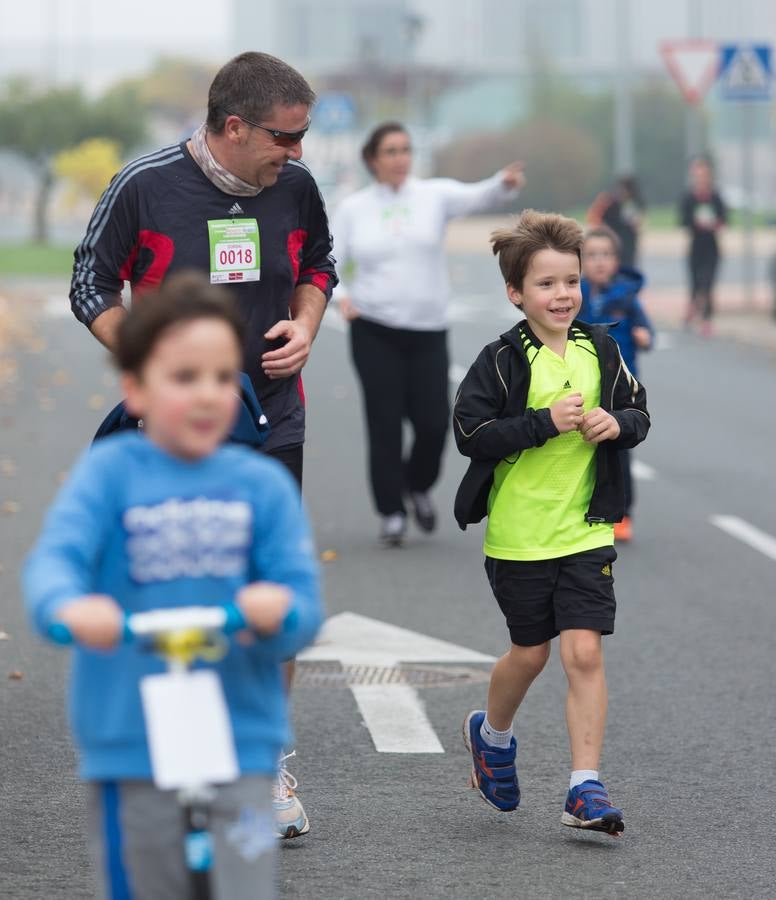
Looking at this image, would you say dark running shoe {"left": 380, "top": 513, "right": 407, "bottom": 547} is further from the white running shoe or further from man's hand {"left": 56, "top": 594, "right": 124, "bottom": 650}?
man's hand {"left": 56, "top": 594, "right": 124, "bottom": 650}

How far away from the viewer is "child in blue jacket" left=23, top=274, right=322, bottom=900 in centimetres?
341

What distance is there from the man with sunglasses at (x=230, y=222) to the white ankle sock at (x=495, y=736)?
567 millimetres

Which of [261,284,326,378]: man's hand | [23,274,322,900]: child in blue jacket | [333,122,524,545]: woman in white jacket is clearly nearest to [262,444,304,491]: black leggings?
[261,284,326,378]: man's hand

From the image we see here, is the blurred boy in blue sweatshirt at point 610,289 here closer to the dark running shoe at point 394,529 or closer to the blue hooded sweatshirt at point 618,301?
the blue hooded sweatshirt at point 618,301

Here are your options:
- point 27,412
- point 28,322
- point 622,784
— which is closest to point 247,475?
point 622,784

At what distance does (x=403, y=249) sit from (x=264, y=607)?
717 centimetres

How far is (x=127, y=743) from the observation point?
3.47 m

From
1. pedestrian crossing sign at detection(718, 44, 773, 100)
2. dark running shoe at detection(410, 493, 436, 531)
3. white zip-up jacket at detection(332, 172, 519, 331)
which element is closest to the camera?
white zip-up jacket at detection(332, 172, 519, 331)

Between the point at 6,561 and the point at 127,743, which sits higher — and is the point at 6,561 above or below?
below

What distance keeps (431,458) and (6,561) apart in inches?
87.4

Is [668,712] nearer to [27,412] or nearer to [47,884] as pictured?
[47,884]

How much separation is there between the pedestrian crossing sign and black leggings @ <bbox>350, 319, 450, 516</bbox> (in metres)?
15.4

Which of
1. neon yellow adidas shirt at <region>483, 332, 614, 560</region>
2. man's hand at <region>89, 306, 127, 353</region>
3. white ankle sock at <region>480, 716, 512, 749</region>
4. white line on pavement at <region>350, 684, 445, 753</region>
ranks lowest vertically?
white line on pavement at <region>350, 684, 445, 753</region>

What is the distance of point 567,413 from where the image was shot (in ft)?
17.8
